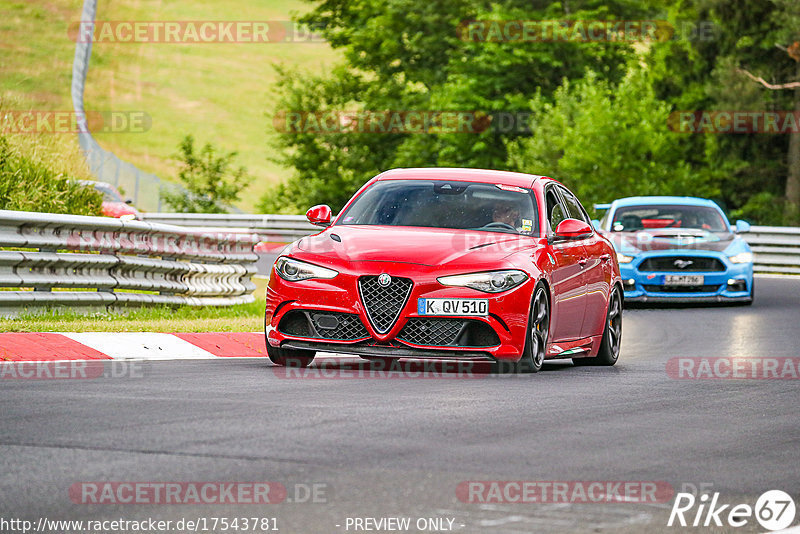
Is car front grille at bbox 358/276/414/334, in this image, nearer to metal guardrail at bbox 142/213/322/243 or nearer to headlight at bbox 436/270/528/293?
headlight at bbox 436/270/528/293

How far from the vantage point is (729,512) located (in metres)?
5.88

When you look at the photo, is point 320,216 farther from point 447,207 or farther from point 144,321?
point 144,321

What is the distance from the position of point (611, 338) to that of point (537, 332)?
7.19 ft

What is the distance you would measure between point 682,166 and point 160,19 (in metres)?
79.0

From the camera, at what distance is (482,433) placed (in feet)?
25.1

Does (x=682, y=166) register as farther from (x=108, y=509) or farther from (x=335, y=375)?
(x=108, y=509)

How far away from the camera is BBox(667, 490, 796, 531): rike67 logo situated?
5688 mm

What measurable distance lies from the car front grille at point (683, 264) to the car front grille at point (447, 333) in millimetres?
11020

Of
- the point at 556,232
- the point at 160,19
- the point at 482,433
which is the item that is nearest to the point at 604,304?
the point at 556,232

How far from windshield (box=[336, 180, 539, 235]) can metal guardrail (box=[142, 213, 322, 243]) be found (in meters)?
25.3

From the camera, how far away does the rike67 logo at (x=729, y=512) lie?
5688 millimetres

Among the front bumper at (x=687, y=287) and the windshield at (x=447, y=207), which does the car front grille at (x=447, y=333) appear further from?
the front bumper at (x=687, y=287)

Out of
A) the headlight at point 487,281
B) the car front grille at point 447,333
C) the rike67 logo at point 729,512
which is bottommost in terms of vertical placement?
the car front grille at point 447,333

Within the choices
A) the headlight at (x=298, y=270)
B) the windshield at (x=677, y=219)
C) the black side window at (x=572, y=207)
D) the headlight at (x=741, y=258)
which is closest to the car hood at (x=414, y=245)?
the headlight at (x=298, y=270)
